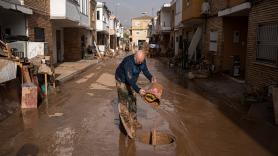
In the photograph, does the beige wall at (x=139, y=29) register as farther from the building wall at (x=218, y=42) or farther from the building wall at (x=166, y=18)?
the building wall at (x=218, y=42)

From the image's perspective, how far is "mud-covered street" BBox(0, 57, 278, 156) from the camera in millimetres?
5469

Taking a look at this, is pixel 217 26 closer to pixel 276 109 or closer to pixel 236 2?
pixel 236 2

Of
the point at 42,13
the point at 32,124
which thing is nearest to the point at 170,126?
the point at 32,124

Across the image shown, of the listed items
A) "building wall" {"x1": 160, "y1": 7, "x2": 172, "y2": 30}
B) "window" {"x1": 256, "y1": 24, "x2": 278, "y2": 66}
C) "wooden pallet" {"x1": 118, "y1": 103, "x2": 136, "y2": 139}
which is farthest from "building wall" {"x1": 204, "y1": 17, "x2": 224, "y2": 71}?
"building wall" {"x1": 160, "y1": 7, "x2": 172, "y2": 30}

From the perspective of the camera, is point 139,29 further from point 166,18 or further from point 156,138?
point 156,138

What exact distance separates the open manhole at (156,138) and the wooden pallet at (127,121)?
0.22m

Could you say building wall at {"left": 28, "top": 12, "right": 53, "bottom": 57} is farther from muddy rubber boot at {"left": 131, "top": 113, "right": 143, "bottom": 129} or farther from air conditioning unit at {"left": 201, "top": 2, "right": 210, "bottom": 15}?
muddy rubber boot at {"left": 131, "top": 113, "right": 143, "bottom": 129}

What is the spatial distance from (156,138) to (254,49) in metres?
6.92

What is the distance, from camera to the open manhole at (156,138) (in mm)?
6038

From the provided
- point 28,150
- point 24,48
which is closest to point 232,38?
point 24,48

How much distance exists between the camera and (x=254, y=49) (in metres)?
11.5

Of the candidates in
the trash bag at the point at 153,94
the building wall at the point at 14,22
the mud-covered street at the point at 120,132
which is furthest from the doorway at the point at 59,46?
the trash bag at the point at 153,94

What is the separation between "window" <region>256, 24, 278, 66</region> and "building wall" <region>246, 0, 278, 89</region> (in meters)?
0.20

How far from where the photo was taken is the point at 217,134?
6535 mm
